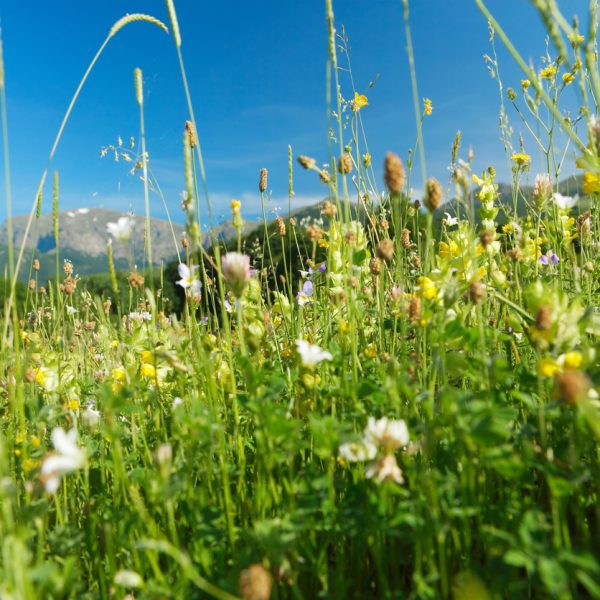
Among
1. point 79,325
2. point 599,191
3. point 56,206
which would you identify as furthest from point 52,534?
point 79,325

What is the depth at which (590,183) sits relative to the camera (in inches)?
53.1

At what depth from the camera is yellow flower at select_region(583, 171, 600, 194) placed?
4.31 ft

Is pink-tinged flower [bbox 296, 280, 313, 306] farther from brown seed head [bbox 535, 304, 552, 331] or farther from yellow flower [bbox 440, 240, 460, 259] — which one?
brown seed head [bbox 535, 304, 552, 331]

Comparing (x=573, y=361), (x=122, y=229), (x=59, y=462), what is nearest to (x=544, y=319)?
(x=573, y=361)

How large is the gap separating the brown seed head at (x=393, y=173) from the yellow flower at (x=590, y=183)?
2.14 feet

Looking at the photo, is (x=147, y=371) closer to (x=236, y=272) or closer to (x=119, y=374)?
(x=119, y=374)

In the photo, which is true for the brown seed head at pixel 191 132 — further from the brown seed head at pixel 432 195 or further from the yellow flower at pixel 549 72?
the yellow flower at pixel 549 72

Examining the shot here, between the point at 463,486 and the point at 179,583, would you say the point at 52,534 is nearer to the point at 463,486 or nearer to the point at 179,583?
the point at 179,583

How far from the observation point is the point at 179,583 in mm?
806

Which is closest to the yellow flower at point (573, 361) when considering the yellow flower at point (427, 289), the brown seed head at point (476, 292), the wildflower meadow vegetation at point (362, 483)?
the wildflower meadow vegetation at point (362, 483)

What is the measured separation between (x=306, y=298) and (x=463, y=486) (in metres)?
1.71

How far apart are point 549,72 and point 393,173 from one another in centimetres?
231

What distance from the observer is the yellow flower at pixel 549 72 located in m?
2.68

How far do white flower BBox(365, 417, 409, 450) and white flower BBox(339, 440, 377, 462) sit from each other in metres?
0.01
